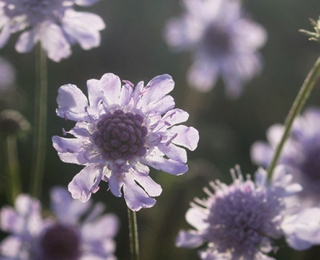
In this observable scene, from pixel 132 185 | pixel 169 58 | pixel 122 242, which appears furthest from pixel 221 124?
pixel 132 185

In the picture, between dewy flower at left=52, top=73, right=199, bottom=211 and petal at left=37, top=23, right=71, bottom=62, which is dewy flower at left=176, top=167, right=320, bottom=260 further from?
petal at left=37, top=23, right=71, bottom=62

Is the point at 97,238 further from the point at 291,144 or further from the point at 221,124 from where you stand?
the point at 221,124

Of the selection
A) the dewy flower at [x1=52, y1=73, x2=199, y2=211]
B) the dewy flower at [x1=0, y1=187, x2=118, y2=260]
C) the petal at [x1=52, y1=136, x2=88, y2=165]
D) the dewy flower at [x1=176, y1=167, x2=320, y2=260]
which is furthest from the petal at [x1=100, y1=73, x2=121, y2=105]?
the dewy flower at [x1=0, y1=187, x2=118, y2=260]

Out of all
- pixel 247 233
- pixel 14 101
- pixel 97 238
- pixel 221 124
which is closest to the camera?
pixel 247 233

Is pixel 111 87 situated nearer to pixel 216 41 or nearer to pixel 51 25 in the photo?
pixel 51 25

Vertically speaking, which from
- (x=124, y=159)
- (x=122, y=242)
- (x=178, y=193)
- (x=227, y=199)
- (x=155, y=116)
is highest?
(x=155, y=116)

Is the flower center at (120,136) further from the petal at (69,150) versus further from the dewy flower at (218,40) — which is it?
the dewy flower at (218,40)

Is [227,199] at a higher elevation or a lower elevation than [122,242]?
higher
